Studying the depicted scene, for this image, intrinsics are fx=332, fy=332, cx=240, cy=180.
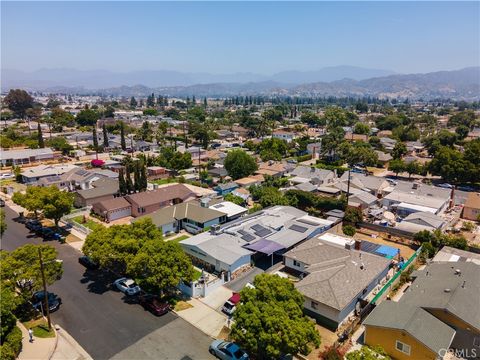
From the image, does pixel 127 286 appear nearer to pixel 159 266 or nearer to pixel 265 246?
pixel 159 266

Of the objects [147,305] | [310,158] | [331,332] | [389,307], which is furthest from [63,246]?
[310,158]

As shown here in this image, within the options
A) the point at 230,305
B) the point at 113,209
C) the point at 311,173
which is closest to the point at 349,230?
the point at 230,305

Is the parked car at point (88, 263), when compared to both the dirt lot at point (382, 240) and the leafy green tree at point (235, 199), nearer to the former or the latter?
the leafy green tree at point (235, 199)

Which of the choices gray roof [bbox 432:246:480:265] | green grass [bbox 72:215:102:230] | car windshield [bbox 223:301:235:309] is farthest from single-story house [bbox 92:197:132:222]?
gray roof [bbox 432:246:480:265]

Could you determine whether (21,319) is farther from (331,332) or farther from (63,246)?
(331,332)

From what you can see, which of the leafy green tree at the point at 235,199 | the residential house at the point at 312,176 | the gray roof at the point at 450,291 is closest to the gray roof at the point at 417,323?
the gray roof at the point at 450,291
